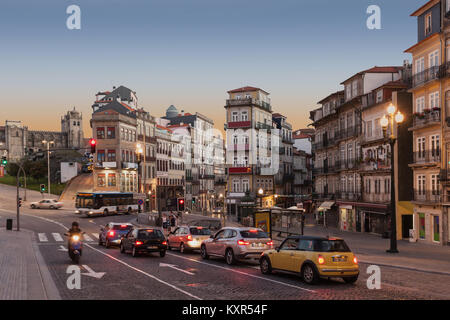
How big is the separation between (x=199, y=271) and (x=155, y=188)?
78907mm

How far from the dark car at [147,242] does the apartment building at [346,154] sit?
2562cm

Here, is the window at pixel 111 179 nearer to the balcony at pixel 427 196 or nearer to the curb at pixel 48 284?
the balcony at pixel 427 196

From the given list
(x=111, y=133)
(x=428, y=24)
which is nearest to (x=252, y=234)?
(x=428, y=24)

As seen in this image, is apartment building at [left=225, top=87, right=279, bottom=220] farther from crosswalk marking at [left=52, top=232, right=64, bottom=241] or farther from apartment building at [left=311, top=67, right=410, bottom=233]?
crosswalk marking at [left=52, top=232, right=64, bottom=241]

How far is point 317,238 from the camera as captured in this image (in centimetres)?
1684

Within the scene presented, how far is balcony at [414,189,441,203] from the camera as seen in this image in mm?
36938

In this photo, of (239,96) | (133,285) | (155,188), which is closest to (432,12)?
(133,285)

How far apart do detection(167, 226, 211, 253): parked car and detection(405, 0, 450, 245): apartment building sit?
55.9ft

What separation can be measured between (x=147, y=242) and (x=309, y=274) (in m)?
11.5

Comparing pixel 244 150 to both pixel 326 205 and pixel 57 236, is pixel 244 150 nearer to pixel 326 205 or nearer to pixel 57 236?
pixel 326 205

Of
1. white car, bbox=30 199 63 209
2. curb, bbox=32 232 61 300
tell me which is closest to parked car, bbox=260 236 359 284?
curb, bbox=32 232 61 300

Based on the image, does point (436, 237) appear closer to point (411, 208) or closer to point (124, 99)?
point (411, 208)

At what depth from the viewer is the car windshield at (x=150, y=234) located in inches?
1039

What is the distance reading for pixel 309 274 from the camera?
16.5 metres
